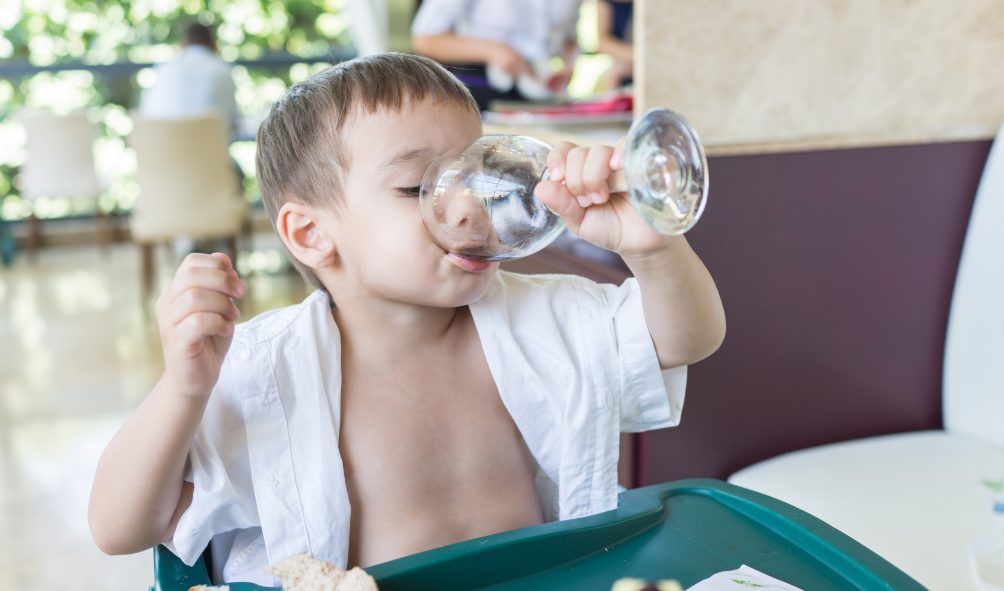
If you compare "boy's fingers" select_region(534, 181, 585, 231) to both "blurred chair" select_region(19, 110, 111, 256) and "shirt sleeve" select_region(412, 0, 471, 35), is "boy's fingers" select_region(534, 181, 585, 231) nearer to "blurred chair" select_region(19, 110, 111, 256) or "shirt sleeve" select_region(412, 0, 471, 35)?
"shirt sleeve" select_region(412, 0, 471, 35)

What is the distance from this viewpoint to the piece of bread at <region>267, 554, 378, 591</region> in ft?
2.56

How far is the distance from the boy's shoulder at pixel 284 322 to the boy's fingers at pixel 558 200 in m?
0.32

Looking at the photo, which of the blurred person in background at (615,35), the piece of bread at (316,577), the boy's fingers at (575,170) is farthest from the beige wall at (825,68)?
the blurred person in background at (615,35)

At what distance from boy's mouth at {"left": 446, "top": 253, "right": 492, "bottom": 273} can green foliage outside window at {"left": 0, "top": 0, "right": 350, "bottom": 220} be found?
508cm

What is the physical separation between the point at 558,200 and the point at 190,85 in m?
4.38

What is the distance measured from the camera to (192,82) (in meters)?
4.89

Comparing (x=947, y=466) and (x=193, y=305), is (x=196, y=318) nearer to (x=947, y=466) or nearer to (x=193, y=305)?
(x=193, y=305)

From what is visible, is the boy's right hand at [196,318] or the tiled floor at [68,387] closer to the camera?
the boy's right hand at [196,318]

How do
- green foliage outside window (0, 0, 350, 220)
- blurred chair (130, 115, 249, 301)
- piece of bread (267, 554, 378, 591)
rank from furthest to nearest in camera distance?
1. green foliage outside window (0, 0, 350, 220)
2. blurred chair (130, 115, 249, 301)
3. piece of bread (267, 554, 378, 591)

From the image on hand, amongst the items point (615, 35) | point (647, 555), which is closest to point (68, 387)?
point (615, 35)

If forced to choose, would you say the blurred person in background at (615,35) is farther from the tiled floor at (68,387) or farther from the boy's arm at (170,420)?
the boy's arm at (170,420)

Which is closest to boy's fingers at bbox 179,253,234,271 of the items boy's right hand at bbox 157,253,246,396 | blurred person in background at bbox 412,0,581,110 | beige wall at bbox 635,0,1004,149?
boy's right hand at bbox 157,253,246,396

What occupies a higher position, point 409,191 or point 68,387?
point 409,191

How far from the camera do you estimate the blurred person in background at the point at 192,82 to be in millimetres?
4879
